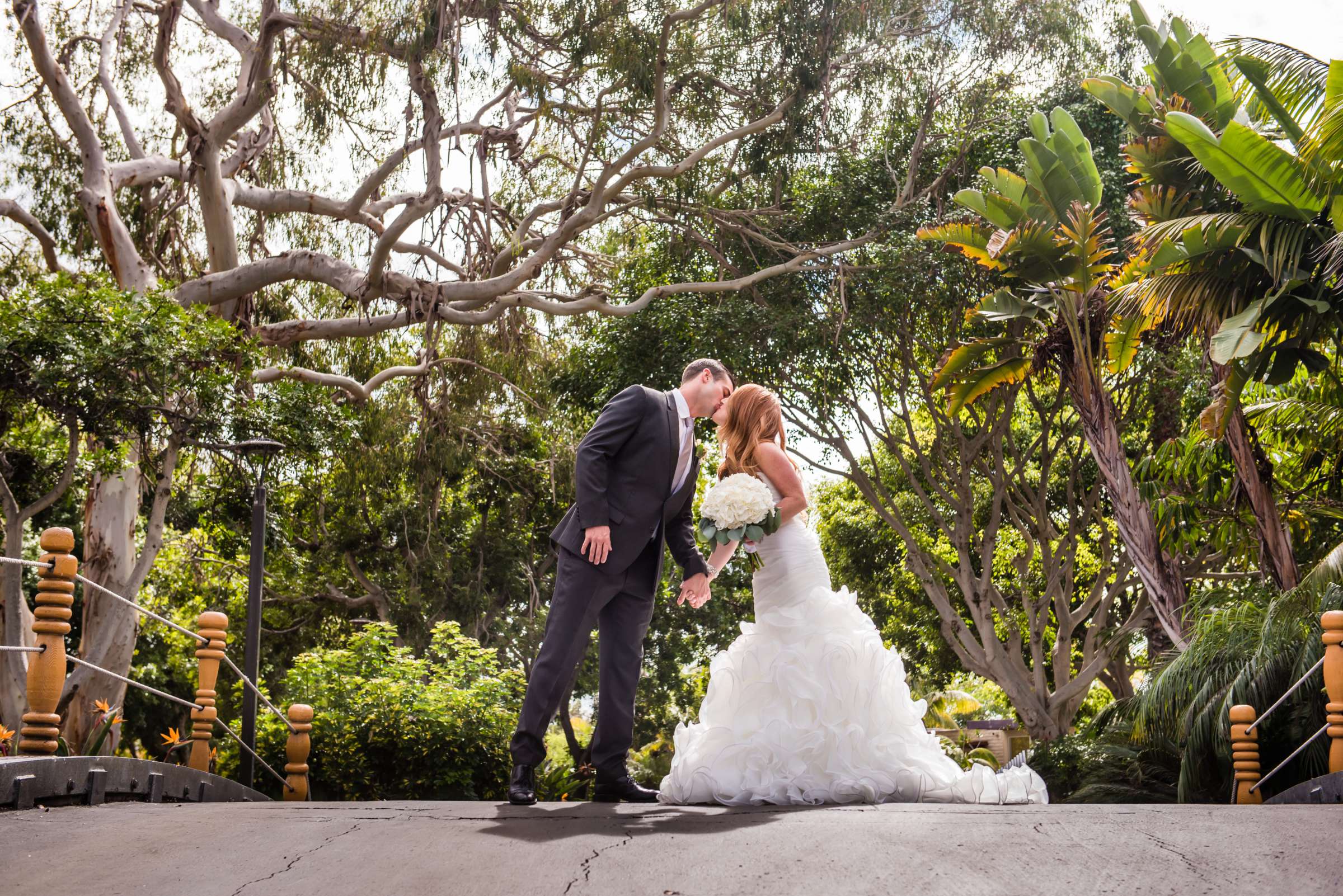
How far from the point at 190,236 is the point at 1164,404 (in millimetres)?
15154

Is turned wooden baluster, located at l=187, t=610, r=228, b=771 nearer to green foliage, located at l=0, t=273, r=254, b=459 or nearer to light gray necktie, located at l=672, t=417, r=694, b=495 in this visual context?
light gray necktie, located at l=672, t=417, r=694, b=495

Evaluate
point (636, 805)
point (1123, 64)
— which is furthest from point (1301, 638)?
point (1123, 64)

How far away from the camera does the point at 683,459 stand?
5672mm

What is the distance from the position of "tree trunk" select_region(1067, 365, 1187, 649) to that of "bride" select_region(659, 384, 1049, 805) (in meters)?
7.73

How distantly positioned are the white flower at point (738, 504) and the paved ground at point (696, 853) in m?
1.70

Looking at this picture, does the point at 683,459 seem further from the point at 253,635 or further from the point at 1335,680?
the point at 253,635

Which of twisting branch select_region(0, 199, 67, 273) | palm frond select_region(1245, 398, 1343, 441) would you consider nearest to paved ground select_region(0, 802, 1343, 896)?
palm frond select_region(1245, 398, 1343, 441)

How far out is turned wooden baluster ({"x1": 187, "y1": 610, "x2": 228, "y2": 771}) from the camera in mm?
7520

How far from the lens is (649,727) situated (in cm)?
2873

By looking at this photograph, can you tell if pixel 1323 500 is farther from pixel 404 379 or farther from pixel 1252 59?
pixel 404 379

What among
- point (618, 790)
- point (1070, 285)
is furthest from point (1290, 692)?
point (1070, 285)

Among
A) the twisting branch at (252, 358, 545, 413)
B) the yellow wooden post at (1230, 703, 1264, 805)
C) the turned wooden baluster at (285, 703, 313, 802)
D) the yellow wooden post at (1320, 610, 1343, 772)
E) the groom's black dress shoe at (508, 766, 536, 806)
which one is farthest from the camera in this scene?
the twisting branch at (252, 358, 545, 413)

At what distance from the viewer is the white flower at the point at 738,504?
5.80 m

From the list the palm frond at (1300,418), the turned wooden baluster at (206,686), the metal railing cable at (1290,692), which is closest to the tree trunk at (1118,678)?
the palm frond at (1300,418)
